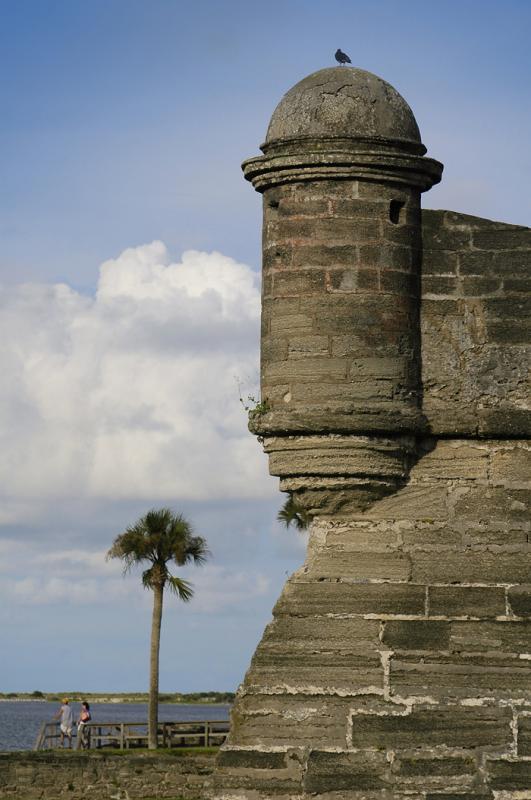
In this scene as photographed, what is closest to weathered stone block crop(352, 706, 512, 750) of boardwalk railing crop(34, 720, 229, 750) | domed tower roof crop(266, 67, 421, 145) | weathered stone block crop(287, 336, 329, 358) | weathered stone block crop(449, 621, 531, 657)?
weathered stone block crop(449, 621, 531, 657)

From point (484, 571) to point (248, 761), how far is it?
1.66 meters

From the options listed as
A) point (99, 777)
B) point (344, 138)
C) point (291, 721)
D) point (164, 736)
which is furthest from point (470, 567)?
point (164, 736)

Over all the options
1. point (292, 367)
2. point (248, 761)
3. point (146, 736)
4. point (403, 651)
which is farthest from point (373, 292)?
point (146, 736)

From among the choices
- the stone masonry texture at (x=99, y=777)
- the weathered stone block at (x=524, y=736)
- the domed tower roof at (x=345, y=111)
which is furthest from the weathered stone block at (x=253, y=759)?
the stone masonry texture at (x=99, y=777)

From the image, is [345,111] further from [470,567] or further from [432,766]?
[432,766]

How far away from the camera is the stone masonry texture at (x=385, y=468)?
8.55 metres

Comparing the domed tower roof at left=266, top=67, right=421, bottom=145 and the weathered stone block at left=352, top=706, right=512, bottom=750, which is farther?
the domed tower roof at left=266, top=67, right=421, bottom=145

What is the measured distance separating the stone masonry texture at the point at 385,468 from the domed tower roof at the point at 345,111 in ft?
0.04

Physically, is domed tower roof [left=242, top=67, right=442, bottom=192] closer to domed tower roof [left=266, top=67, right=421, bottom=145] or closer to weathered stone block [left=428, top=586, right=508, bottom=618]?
domed tower roof [left=266, top=67, right=421, bottom=145]

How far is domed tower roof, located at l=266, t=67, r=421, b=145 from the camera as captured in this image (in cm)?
912

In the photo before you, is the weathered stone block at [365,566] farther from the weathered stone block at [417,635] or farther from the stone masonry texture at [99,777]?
the stone masonry texture at [99,777]

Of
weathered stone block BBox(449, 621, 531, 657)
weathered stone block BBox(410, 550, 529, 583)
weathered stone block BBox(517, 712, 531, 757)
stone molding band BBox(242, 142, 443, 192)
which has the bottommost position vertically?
weathered stone block BBox(517, 712, 531, 757)

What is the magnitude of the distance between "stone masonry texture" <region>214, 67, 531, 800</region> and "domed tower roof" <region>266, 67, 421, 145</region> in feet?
0.04

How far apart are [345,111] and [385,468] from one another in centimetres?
207
